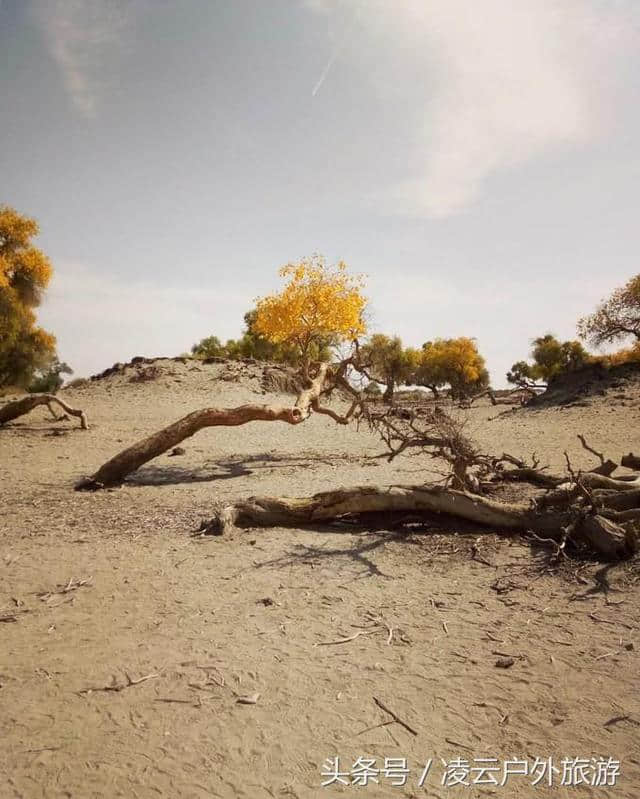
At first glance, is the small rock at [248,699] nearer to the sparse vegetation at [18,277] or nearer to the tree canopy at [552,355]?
the sparse vegetation at [18,277]

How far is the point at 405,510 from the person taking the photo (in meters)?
6.40

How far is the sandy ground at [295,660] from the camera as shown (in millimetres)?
2471

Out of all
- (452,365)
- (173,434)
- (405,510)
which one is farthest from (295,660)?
(452,365)

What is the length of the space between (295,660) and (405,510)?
329 centimetres

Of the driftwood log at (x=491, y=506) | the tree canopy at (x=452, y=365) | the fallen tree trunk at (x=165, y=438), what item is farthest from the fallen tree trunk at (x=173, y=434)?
the tree canopy at (x=452, y=365)

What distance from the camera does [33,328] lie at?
19547 mm

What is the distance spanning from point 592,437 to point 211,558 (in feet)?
42.0

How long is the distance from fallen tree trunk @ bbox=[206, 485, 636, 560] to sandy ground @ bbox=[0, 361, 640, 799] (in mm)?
280

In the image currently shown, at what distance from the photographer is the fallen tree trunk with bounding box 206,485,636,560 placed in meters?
5.53

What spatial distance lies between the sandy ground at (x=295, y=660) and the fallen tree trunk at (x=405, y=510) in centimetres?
28

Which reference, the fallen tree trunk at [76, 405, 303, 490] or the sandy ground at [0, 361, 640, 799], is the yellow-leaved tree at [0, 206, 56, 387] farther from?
the sandy ground at [0, 361, 640, 799]

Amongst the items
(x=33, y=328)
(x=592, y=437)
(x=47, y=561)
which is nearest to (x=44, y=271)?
(x=33, y=328)

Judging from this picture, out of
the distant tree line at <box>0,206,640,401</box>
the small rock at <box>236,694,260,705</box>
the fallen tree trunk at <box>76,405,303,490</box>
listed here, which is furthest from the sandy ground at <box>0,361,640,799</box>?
the distant tree line at <box>0,206,640,401</box>

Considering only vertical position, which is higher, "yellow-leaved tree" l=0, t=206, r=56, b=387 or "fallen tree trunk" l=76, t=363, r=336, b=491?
"yellow-leaved tree" l=0, t=206, r=56, b=387
